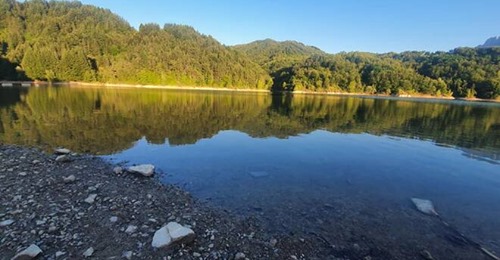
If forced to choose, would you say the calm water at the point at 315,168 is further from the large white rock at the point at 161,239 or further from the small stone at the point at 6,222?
the small stone at the point at 6,222

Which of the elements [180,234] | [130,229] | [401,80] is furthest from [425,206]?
[401,80]

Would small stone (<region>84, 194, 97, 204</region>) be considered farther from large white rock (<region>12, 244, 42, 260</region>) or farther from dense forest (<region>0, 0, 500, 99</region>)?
dense forest (<region>0, 0, 500, 99</region>)

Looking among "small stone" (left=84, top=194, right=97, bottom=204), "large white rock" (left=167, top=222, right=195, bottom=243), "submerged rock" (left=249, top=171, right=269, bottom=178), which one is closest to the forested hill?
"submerged rock" (left=249, top=171, right=269, bottom=178)

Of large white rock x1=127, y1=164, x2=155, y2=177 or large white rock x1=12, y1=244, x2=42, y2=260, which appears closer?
large white rock x1=12, y1=244, x2=42, y2=260

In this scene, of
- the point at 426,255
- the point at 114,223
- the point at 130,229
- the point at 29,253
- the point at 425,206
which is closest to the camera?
the point at 29,253

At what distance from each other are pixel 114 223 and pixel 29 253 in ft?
7.45

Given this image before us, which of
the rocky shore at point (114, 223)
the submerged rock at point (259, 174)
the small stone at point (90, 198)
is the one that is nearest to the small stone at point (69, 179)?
the rocky shore at point (114, 223)

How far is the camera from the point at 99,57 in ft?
492

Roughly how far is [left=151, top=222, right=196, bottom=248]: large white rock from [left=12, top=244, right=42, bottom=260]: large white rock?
256cm

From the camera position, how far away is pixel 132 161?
16.5m

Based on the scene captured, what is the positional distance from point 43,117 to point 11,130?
786 cm

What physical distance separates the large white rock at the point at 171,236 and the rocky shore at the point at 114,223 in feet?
0.26

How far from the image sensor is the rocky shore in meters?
7.17

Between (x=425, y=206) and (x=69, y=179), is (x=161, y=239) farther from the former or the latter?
(x=425, y=206)
